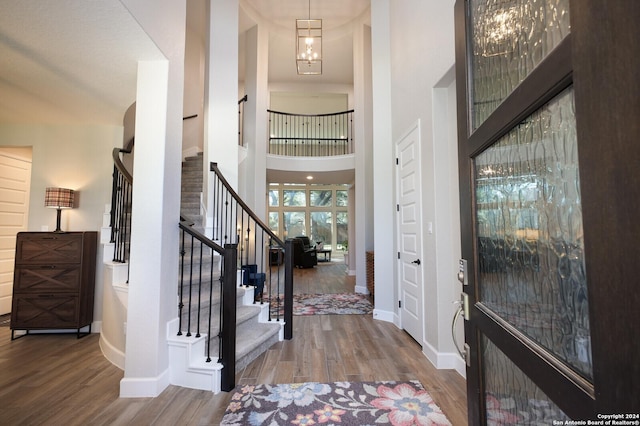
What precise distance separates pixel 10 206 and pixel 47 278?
1.92m

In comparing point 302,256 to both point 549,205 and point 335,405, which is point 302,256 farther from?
point 549,205

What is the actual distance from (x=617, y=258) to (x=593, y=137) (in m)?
0.19

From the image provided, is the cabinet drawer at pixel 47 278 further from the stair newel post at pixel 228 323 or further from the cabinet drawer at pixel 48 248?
the stair newel post at pixel 228 323

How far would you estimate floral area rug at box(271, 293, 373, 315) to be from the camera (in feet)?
14.7

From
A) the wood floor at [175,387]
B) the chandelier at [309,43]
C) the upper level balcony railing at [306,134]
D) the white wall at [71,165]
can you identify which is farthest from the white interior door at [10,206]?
the upper level balcony railing at [306,134]

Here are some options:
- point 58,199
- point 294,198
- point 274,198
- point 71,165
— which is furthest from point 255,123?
point 294,198

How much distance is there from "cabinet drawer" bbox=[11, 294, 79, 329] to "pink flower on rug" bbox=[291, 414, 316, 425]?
314cm

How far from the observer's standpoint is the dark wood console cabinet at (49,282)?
3428 millimetres

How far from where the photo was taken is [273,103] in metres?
11.1

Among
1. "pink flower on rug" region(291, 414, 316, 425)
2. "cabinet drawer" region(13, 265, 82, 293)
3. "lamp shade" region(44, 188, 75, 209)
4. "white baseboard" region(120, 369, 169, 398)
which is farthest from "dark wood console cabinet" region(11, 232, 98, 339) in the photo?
"pink flower on rug" region(291, 414, 316, 425)

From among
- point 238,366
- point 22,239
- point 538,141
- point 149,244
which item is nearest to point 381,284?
point 238,366

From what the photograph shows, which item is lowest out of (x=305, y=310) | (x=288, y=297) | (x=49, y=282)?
(x=305, y=310)

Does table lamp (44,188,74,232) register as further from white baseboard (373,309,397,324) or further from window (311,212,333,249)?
window (311,212,333,249)

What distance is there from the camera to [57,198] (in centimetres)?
361
